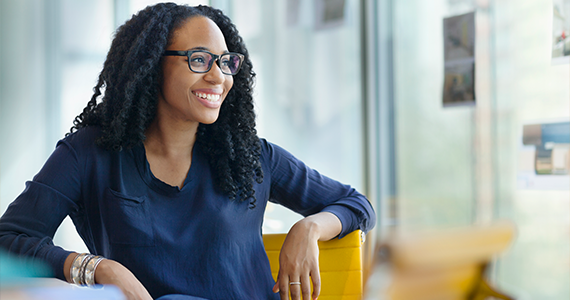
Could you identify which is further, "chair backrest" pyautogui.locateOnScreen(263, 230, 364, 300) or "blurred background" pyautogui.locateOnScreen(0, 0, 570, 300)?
→ "blurred background" pyautogui.locateOnScreen(0, 0, 570, 300)

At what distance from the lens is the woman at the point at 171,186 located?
111 cm

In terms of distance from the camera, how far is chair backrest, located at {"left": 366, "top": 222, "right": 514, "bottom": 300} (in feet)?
1.61

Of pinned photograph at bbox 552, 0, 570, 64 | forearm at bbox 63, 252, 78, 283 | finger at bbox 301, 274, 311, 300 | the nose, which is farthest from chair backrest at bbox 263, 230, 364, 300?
pinned photograph at bbox 552, 0, 570, 64

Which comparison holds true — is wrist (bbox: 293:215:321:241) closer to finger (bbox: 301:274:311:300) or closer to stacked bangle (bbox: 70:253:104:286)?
finger (bbox: 301:274:311:300)

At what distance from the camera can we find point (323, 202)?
1.38 metres

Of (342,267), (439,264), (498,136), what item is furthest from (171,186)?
(498,136)

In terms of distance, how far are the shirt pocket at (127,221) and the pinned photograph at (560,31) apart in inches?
64.8

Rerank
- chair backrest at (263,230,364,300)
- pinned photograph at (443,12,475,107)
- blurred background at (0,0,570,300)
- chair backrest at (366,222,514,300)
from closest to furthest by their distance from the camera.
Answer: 1. chair backrest at (366,222,514,300)
2. chair backrest at (263,230,364,300)
3. blurred background at (0,0,570,300)
4. pinned photograph at (443,12,475,107)

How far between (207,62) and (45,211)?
50 cm

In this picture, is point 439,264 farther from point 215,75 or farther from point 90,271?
point 215,75

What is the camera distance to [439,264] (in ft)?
1.77

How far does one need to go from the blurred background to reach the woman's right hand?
42.0 inches

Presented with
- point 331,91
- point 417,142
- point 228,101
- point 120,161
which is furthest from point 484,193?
point 120,161

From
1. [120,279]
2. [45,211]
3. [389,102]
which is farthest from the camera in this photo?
[389,102]
